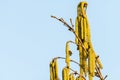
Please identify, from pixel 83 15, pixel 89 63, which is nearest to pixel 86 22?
pixel 83 15

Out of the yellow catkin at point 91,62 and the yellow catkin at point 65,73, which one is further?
the yellow catkin at point 65,73

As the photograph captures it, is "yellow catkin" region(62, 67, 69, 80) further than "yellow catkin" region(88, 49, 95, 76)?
Yes

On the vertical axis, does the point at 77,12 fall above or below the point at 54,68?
above

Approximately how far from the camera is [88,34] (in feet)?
20.5

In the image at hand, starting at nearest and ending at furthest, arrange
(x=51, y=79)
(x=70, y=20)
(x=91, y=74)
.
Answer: (x=91, y=74), (x=51, y=79), (x=70, y=20)

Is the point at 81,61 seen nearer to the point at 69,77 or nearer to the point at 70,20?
the point at 69,77

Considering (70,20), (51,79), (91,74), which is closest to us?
(91,74)

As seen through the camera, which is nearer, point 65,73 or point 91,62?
point 91,62

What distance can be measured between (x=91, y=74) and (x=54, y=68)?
23.1 inches

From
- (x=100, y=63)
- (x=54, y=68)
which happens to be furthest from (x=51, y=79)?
(x=100, y=63)

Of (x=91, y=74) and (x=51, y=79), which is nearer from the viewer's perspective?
(x=91, y=74)

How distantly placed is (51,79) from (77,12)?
2.44 ft

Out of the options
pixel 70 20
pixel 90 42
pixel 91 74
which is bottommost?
pixel 91 74

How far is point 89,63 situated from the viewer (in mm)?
6008
